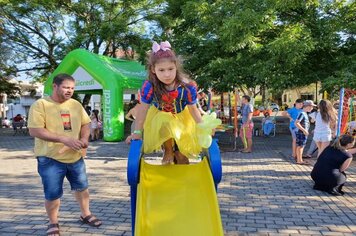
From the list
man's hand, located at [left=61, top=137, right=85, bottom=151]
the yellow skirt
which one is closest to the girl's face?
the yellow skirt

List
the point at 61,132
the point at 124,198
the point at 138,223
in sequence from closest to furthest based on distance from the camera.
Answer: the point at 138,223 → the point at 61,132 → the point at 124,198

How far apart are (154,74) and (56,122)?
45.9 inches

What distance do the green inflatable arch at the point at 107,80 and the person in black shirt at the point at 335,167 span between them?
9065 mm

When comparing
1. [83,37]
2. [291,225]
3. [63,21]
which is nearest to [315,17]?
[291,225]

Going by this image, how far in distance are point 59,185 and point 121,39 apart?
17.2 metres

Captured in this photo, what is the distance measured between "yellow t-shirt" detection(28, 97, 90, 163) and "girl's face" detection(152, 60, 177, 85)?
3.56 feet

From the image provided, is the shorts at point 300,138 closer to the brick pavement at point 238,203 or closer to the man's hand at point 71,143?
the brick pavement at point 238,203

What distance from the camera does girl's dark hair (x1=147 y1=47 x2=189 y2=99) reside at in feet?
11.7

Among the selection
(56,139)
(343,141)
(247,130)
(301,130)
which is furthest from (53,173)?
(247,130)

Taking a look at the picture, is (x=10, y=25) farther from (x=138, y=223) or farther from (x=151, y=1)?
(x=138, y=223)

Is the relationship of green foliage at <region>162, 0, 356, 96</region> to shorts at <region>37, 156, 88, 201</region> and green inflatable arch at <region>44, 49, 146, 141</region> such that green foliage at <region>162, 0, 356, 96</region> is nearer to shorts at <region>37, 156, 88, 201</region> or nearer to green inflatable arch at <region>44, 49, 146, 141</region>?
green inflatable arch at <region>44, 49, 146, 141</region>

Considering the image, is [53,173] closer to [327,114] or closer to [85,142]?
[85,142]

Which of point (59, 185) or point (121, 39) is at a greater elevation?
point (121, 39)

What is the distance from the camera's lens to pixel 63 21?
20.8 m
